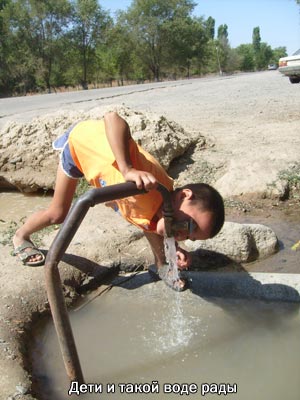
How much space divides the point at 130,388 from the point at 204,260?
1203 mm

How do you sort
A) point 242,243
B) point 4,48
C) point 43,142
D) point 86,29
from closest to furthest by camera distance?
point 242,243 → point 43,142 → point 4,48 → point 86,29

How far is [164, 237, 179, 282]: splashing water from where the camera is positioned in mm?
2117

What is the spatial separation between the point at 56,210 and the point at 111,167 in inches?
29.9

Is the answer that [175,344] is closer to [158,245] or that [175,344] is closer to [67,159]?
[158,245]

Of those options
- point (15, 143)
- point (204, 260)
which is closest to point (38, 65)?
point (15, 143)

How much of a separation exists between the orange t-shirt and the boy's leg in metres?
0.28

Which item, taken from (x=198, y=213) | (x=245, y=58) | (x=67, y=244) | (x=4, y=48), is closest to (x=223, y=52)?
(x=245, y=58)

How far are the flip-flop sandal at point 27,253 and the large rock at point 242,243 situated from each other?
975 mm

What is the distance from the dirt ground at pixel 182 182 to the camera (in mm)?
2303

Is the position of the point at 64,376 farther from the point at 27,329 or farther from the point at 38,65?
the point at 38,65

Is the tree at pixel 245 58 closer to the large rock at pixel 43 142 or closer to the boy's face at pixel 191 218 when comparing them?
the large rock at pixel 43 142

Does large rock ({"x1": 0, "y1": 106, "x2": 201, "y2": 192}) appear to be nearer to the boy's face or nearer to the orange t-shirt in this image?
the orange t-shirt

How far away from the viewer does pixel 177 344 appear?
2.26 metres

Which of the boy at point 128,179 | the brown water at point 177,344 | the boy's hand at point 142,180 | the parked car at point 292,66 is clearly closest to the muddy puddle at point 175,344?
the brown water at point 177,344
